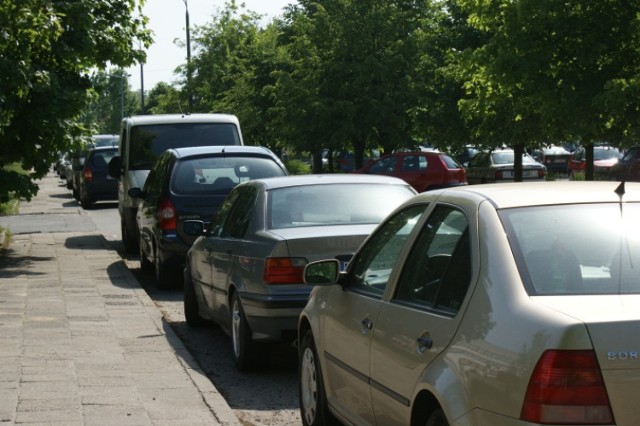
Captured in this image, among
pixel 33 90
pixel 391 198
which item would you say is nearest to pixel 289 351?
pixel 391 198

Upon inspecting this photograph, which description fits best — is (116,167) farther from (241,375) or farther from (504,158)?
(504,158)

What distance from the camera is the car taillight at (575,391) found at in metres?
3.85

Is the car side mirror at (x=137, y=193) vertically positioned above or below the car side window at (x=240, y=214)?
below

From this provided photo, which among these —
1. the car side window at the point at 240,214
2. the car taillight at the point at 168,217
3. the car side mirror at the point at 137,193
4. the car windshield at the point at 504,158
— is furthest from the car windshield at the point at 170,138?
the car windshield at the point at 504,158

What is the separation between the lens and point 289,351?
33.8 feet

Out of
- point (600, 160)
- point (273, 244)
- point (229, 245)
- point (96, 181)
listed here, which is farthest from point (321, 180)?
point (600, 160)

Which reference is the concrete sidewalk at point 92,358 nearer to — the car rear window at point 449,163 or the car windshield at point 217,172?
the car windshield at point 217,172

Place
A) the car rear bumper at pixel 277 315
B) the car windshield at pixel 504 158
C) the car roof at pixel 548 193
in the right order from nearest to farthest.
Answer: the car roof at pixel 548 193, the car rear bumper at pixel 277 315, the car windshield at pixel 504 158

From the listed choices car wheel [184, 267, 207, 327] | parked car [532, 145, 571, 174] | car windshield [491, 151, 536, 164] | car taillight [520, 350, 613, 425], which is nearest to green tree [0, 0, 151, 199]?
car wheel [184, 267, 207, 327]

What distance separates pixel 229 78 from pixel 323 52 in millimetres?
19327

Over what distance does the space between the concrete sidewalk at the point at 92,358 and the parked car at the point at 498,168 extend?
2343 cm

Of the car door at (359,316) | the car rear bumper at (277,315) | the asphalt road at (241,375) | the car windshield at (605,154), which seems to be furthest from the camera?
the car windshield at (605,154)

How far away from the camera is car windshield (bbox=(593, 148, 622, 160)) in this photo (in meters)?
45.5

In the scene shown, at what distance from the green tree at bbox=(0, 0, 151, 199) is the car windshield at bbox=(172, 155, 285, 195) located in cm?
289
